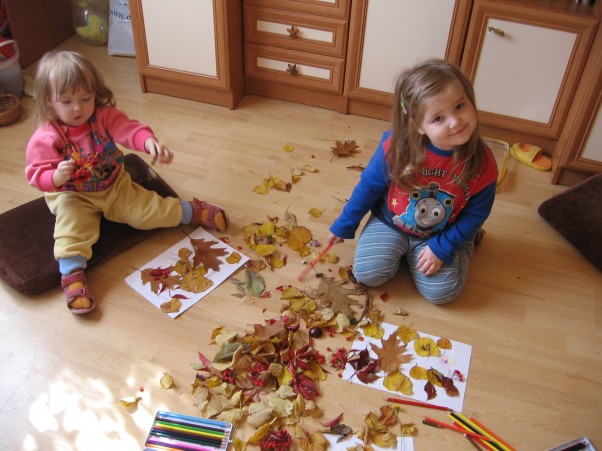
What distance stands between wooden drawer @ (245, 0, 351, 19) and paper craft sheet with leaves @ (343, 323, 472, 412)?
1.16 meters

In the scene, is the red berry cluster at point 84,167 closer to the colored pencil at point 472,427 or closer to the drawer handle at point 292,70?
the drawer handle at point 292,70

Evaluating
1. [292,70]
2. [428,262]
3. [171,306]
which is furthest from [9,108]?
[428,262]

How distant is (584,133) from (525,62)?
309 mm

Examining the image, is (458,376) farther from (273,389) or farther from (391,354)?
(273,389)

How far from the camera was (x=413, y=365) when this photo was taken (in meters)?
1.56

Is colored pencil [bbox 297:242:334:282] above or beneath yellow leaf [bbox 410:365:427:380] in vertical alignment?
above

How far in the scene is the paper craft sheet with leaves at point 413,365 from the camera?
4.93 ft

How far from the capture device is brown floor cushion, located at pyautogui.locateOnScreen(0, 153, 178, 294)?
1.68 m

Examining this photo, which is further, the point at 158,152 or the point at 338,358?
the point at 158,152

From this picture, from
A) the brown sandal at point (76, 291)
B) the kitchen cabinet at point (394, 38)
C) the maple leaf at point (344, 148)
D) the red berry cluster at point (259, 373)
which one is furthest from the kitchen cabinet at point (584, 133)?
the brown sandal at point (76, 291)

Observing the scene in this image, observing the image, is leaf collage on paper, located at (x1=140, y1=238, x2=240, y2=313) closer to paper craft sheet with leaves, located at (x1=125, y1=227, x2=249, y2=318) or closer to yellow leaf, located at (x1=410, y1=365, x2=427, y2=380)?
paper craft sheet with leaves, located at (x1=125, y1=227, x2=249, y2=318)

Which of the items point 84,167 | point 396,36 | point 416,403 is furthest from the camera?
point 396,36

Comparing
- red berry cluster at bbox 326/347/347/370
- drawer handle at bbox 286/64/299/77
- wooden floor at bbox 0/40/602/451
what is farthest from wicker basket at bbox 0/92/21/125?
red berry cluster at bbox 326/347/347/370

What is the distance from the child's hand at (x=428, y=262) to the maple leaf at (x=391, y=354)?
207mm
